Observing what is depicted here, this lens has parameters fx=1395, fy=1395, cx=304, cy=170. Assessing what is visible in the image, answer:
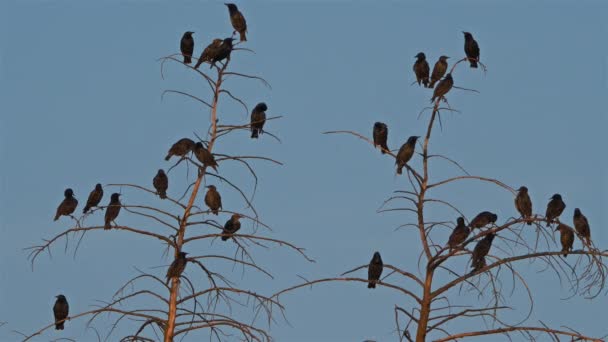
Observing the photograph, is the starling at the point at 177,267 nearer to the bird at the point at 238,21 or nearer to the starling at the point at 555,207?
the starling at the point at 555,207

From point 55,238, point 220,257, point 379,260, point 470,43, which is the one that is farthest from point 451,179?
point 470,43

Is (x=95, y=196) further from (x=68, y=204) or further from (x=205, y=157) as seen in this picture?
(x=205, y=157)

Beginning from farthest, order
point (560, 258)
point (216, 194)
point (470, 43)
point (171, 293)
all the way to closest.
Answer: point (470, 43) → point (216, 194) → point (171, 293) → point (560, 258)

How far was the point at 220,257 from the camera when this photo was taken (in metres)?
12.3

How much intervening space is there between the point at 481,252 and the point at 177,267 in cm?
280

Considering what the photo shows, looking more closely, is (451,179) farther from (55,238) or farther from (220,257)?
(55,238)

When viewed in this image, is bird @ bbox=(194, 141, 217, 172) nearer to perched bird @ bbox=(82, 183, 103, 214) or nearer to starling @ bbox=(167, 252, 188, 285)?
starling @ bbox=(167, 252, 188, 285)

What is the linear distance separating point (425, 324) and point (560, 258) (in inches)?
58.0

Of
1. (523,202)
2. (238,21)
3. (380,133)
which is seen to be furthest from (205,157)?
(238,21)

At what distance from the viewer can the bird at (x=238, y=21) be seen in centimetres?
A: 1938

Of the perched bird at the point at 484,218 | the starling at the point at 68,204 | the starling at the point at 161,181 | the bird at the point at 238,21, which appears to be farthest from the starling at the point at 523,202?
the starling at the point at 68,204

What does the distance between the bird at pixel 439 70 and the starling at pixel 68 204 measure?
19.8ft

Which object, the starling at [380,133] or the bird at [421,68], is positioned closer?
the bird at [421,68]

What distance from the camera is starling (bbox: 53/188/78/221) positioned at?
20909 millimetres
